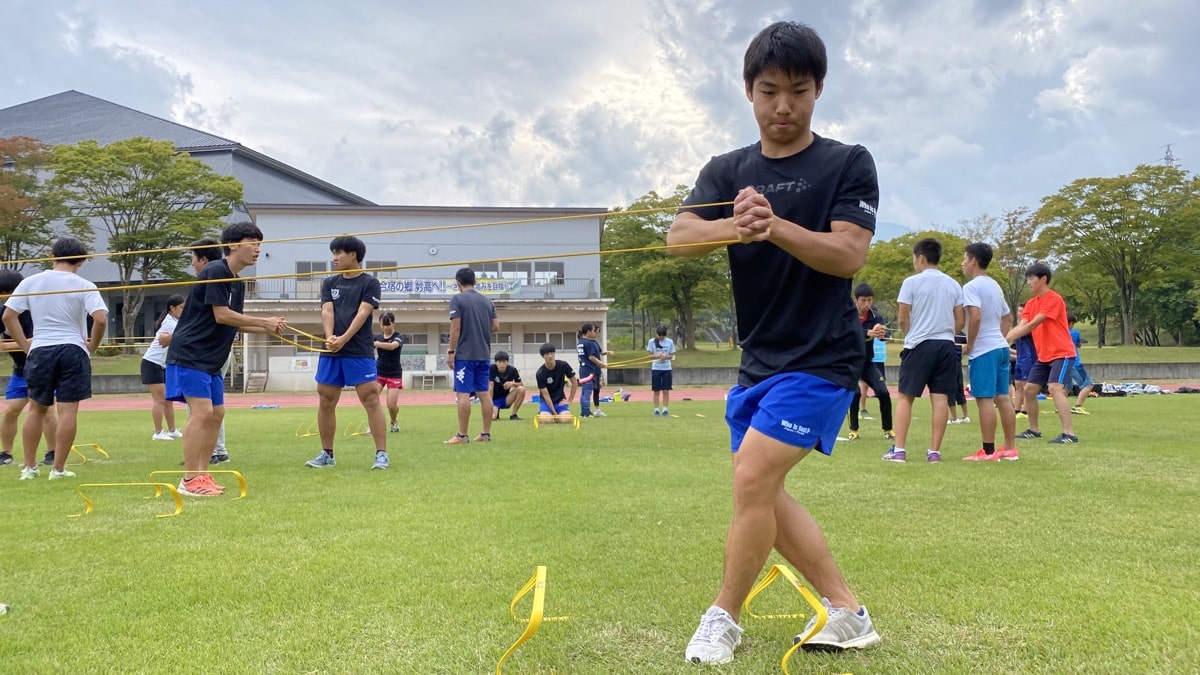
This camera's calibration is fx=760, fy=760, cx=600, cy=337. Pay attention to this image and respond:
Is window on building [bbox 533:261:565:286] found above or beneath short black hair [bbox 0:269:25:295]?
above

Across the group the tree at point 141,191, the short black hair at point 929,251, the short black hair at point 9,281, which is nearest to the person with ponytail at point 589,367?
the short black hair at point 929,251

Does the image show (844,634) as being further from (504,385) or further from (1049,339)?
(504,385)

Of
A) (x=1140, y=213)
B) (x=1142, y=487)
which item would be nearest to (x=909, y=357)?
(x=1142, y=487)

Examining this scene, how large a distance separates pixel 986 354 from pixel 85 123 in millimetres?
70155

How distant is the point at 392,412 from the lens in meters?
11.3

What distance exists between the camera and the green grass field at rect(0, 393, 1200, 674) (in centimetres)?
257

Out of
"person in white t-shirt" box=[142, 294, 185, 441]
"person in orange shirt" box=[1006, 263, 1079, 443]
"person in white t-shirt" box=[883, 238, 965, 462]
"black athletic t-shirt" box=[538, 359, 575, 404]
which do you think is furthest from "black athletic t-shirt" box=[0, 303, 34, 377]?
"person in orange shirt" box=[1006, 263, 1079, 443]

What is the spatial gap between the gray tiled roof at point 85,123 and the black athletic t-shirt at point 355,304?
54237 mm

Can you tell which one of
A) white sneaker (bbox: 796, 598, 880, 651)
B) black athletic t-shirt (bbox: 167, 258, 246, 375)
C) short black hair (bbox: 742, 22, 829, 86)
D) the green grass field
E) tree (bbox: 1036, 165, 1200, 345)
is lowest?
the green grass field

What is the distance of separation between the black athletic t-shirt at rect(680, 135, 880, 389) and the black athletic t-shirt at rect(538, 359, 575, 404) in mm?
10524

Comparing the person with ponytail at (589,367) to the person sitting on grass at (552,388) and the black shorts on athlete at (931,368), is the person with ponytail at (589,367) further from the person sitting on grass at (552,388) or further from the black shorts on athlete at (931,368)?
the black shorts on athlete at (931,368)

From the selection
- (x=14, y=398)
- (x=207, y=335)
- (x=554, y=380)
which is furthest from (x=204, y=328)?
(x=554, y=380)

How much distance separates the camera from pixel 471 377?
364 inches

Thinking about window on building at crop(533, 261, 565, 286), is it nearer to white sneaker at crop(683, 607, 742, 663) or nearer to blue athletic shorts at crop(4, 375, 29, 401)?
blue athletic shorts at crop(4, 375, 29, 401)
